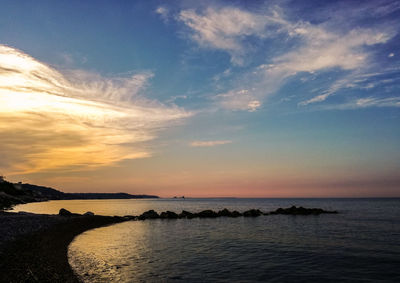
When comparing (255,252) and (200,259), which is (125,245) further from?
(255,252)

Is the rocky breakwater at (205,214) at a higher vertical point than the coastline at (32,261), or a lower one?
lower

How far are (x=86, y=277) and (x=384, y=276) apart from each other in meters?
20.6

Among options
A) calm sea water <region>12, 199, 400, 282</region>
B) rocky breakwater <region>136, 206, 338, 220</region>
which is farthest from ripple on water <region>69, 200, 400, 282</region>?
rocky breakwater <region>136, 206, 338, 220</region>

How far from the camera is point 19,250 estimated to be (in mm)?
21391

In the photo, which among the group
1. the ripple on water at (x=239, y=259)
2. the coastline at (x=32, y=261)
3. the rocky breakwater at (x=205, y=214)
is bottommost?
the rocky breakwater at (x=205, y=214)

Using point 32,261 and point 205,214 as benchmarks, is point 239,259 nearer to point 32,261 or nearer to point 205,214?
point 32,261

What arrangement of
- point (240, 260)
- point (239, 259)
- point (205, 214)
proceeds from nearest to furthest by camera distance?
1. point (240, 260)
2. point (239, 259)
3. point (205, 214)

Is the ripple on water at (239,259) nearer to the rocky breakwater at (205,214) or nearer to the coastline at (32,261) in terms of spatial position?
the coastline at (32,261)

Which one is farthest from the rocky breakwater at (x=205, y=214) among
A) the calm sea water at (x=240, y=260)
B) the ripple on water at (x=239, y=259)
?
the calm sea water at (x=240, y=260)

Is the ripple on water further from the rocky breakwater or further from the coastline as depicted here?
the rocky breakwater

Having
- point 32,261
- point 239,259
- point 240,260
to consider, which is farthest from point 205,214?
point 32,261

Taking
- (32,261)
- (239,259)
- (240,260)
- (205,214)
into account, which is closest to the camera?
(32,261)

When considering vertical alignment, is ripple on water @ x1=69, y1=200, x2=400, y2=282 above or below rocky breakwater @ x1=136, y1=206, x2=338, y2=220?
above

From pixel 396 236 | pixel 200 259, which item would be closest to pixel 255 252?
pixel 200 259
